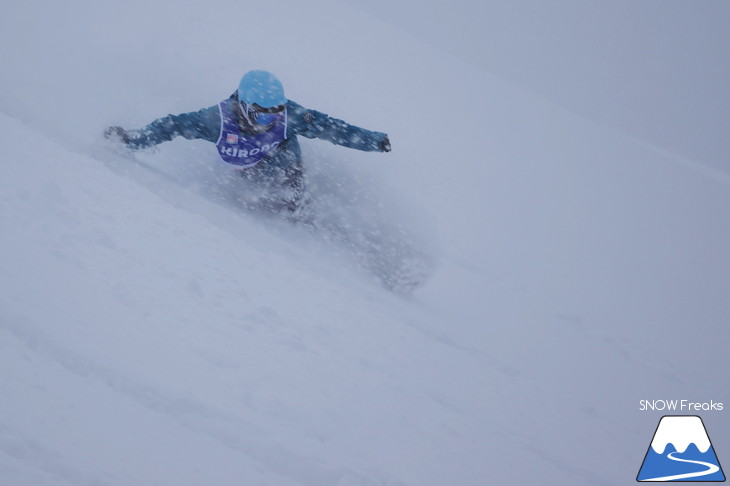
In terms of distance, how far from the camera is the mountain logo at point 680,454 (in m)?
1.87

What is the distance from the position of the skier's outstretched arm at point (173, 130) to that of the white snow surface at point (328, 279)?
0.11 metres

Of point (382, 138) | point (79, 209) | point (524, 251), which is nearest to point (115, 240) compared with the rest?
point (79, 209)

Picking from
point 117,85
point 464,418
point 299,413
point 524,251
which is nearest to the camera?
point 299,413

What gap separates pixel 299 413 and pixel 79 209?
1290 mm

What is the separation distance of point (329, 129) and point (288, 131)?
25 cm

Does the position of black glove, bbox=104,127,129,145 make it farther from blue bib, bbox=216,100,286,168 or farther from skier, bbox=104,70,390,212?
blue bib, bbox=216,100,286,168

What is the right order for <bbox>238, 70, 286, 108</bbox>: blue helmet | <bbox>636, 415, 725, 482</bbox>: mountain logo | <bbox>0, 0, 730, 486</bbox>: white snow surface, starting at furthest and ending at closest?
<bbox>238, 70, 286, 108</bbox>: blue helmet
<bbox>636, 415, 725, 482</bbox>: mountain logo
<bbox>0, 0, 730, 486</bbox>: white snow surface

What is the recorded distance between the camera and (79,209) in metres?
2.02

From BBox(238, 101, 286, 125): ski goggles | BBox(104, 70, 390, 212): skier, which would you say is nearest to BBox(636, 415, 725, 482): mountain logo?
BBox(104, 70, 390, 212): skier

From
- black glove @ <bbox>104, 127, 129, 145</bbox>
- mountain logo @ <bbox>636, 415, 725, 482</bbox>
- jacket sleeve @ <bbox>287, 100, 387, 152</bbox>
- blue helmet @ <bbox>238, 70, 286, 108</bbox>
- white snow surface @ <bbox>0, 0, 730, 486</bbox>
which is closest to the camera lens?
white snow surface @ <bbox>0, 0, 730, 486</bbox>

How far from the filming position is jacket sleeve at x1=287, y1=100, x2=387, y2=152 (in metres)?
2.79

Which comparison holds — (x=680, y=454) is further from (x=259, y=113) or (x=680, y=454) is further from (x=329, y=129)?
(x=259, y=113)

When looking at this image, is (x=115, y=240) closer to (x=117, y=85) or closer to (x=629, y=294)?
(x=117, y=85)

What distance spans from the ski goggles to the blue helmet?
30 mm
